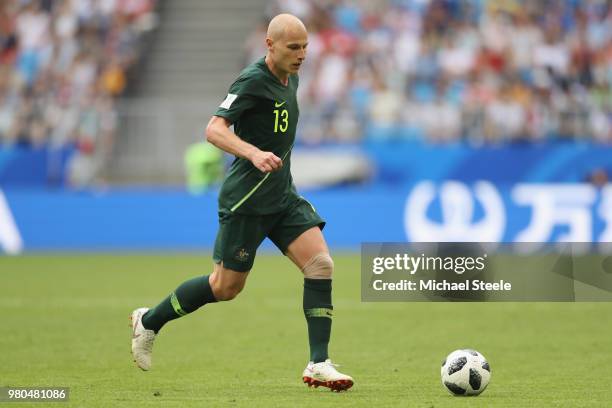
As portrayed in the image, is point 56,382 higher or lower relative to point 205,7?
lower

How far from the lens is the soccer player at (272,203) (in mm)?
7988

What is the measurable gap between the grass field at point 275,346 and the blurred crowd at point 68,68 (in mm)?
6690

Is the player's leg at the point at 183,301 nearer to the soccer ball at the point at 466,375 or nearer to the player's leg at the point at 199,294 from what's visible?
the player's leg at the point at 199,294

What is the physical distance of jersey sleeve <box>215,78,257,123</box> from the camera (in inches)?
313

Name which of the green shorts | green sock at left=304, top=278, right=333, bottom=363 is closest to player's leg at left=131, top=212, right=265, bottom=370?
the green shorts

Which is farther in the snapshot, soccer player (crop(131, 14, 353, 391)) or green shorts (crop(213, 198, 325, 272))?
green shorts (crop(213, 198, 325, 272))

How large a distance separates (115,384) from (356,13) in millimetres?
19104

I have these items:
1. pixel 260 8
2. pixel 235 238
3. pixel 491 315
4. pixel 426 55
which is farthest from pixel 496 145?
pixel 235 238

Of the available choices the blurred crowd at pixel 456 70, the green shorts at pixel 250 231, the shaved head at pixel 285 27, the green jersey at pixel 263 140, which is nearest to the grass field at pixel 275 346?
the green shorts at pixel 250 231

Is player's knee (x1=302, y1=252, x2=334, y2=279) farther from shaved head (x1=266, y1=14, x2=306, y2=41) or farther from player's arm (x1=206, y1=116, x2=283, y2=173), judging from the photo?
shaved head (x1=266, y1=14, x2=306, y2=41)

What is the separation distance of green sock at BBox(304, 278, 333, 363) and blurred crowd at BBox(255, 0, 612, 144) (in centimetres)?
1517

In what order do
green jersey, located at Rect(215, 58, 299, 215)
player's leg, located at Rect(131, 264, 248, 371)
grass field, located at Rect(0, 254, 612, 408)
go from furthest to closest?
player's leg, located at Rect(131, 264, 248, 371), green jersey, located at Rect(215, 58, 299, 215), grass field, located at Rect(0, 254, 612, 408)

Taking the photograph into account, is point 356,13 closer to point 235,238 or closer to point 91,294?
point 91,294

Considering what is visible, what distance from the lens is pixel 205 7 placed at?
29422mm
